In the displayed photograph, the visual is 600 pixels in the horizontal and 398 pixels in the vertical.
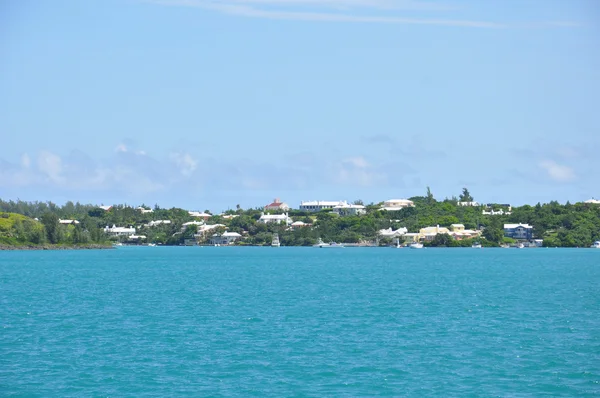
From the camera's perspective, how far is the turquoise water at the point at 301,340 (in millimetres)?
26391

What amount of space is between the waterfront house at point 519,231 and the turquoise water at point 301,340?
116627 millimetres

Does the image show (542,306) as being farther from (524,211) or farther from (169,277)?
(524,211)

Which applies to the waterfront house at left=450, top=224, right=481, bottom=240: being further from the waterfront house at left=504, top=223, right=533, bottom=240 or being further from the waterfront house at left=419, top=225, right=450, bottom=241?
the waterfront house at left=504, top=223, right=533, bottom=240

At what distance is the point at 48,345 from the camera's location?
32.9 meters

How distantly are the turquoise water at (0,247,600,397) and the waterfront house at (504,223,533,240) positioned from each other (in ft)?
383

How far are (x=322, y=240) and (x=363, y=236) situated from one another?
367 inches

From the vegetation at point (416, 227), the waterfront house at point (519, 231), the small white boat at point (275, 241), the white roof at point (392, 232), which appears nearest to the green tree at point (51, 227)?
the vegetation at point (416, 227)

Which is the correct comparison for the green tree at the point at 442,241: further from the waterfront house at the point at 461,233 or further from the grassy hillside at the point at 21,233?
the grassy hillside at the point at 21,233

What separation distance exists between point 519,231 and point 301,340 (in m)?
149

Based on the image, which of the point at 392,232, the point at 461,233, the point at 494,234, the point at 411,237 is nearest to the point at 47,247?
the point at 411,237

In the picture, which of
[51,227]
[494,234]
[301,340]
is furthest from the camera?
[494,234]

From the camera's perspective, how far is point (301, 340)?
111ft

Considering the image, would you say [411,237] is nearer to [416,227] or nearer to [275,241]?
[416,227]

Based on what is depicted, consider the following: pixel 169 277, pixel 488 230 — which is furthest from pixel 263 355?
pixel 488 230
